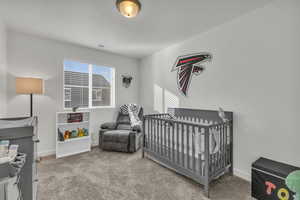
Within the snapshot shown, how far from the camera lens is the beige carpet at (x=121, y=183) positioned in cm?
175

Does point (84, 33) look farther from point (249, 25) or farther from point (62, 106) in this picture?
point (249, 25)

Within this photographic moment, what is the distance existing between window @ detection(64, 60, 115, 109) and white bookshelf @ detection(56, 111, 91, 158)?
1.08 feet

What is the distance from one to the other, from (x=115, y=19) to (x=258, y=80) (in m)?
2.33

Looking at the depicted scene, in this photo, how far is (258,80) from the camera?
6.46ft

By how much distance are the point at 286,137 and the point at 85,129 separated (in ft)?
12.0

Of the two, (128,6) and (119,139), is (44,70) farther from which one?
(128,6)

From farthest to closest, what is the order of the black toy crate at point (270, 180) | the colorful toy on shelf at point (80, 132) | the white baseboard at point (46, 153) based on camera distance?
the colorful toy on shelf at point (80, 132) < the white baseboard at point (46, 153) < the black toy crate at point (270, 180)

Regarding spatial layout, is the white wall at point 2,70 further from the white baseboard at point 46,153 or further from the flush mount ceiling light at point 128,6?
the flush mount ceiling light at point 128,6

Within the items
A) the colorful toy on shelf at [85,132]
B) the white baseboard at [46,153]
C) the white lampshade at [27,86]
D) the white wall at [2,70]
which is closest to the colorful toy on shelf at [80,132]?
the colorful toy on shelf at [85,132]

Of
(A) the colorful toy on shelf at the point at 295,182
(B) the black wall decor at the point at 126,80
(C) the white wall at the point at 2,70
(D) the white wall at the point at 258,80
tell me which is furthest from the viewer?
(B) the black wall decor at the point at 126,80

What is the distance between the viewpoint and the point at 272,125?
1.84 m

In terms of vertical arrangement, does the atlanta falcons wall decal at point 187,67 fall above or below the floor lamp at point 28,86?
above

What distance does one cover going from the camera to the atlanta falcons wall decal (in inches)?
106

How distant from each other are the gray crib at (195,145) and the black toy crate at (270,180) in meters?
0.45
